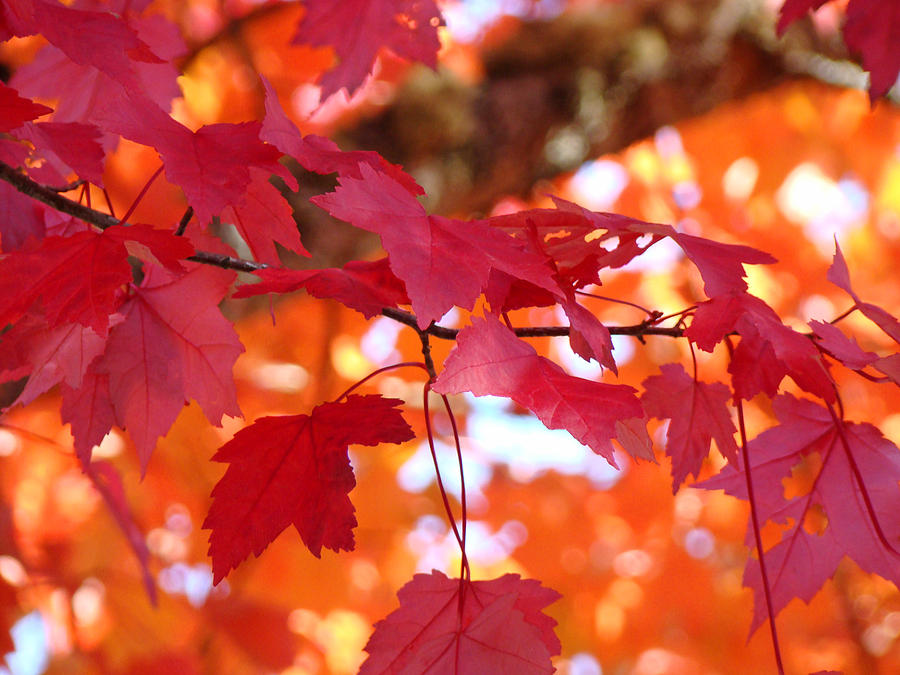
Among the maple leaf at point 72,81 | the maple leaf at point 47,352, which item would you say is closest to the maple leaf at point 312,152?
the maple leaf at point 47,352

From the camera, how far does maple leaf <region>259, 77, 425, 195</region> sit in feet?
1.79

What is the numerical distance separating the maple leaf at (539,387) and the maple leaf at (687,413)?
170mm

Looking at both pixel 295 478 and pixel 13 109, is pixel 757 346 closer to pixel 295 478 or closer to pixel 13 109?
pixel 295 478

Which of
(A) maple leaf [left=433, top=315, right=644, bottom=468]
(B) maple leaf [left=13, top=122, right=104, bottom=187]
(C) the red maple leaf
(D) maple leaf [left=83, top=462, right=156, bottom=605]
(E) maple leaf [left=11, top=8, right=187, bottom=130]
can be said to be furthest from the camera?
(D) maple leaf [left=83, top=462, right=156, bottom=605]

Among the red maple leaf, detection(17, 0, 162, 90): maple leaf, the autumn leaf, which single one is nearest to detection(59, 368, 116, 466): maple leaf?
the autumn leaf

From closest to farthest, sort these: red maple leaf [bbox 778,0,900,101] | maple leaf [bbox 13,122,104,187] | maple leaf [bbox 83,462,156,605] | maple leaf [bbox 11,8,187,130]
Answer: maple leaf [bbox 13,122,104,187] → red maple leaf [bbox 778,0,900,101] → maple leaf [bbox 11,8,187,130] → maple leaf [bbox 83,462,156,605]

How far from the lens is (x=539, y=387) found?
0.47m

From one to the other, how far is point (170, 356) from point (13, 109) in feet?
0.69

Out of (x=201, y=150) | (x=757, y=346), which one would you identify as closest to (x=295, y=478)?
(x=201, y=150)

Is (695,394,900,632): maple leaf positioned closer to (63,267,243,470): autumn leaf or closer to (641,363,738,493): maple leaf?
(641,363,738,493): maple leaf

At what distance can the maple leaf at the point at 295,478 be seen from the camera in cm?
52

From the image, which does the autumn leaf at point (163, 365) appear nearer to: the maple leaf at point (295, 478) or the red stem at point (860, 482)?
the maple leaf at point (295, 478)

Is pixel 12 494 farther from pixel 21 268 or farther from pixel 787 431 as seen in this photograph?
pixel 787 431

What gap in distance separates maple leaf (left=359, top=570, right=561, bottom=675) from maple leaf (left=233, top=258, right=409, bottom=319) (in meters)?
0.22
